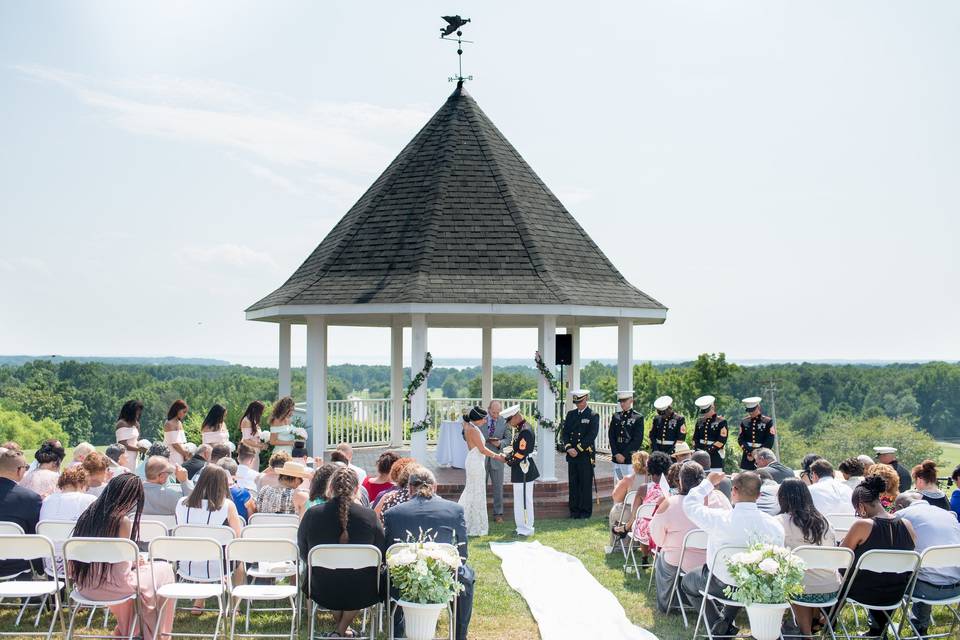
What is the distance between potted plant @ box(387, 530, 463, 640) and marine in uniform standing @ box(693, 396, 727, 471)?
8.43m

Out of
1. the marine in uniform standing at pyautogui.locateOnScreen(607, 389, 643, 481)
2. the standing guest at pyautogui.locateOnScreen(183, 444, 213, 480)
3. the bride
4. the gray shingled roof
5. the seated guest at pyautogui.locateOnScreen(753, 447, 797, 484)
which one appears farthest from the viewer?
the gray shingled roof

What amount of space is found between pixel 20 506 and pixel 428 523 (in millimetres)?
3726

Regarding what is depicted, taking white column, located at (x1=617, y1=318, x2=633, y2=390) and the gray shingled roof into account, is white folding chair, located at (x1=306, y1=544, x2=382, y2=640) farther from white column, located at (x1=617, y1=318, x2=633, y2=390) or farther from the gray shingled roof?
white column, located at (x1=617, y1=318, x2=633, y2=390)

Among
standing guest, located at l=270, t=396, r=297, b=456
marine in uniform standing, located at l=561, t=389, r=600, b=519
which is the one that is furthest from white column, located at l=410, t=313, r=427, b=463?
marine in uniform standing, located at l=561, t=389, r=600, b=519

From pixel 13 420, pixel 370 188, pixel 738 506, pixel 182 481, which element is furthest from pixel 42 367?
pixel 738 506

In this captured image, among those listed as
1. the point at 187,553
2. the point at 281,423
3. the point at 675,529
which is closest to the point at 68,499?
the point at 187,553

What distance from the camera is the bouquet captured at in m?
6.49

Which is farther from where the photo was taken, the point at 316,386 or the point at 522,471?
the point at 316,386

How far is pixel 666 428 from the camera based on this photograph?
1416cm

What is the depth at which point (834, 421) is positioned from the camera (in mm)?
66625

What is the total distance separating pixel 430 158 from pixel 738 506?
11.9 meters

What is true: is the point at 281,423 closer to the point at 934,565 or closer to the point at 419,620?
the point at 419,620

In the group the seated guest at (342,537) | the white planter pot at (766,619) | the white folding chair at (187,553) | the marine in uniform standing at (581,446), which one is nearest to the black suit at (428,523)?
the seated guest at (342,537)

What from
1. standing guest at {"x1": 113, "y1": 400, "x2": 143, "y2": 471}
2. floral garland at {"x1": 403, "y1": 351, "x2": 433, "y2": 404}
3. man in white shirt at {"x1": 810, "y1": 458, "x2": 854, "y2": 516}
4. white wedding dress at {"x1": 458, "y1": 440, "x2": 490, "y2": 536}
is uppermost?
floral garland at {"x1": 403, "y1": 351, "x2": 433, "y2": 404}
